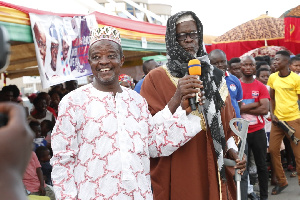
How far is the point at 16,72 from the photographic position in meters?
10.9

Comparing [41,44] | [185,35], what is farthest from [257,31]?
[185,35]

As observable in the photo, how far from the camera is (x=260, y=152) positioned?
615cm

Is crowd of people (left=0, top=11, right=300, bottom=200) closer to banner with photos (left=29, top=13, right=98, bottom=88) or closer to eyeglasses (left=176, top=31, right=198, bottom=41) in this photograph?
eyeglasses (left=176, top=31, right=198, bottom=41)

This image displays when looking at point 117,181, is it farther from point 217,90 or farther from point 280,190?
point 280,190

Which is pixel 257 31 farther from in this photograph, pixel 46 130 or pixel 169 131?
pixel 169 131

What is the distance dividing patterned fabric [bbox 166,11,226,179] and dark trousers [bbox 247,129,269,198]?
313 cm

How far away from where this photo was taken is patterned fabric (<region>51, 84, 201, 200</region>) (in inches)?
96.4

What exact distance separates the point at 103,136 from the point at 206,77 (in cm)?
100

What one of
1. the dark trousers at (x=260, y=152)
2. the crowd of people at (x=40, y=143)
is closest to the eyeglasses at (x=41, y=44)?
the crowd of people at (x=40, y=143)

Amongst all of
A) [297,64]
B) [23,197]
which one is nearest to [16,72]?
[297,64]

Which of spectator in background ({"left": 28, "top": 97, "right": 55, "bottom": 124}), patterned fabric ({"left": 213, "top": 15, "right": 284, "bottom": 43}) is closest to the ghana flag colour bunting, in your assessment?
patterned fabric ({"left": 213, "top": 15, "right": 284, "bottom": 43})

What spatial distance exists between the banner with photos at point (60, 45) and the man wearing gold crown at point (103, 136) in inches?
92.0

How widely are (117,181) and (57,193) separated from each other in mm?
357

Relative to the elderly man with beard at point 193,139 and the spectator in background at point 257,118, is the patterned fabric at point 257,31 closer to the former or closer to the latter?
A: the spectator in background at point 257,118
